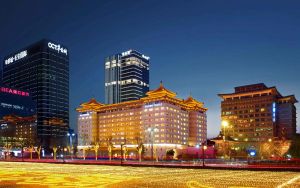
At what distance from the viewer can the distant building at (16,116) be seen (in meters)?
146

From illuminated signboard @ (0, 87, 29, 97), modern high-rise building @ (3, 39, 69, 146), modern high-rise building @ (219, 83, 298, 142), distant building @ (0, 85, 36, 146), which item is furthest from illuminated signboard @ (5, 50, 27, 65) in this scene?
modern high-rise building @ (219, 83, 298, 142)

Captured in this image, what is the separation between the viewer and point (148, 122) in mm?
121750

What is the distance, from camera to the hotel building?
118000 millimetres

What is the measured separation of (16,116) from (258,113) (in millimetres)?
95965

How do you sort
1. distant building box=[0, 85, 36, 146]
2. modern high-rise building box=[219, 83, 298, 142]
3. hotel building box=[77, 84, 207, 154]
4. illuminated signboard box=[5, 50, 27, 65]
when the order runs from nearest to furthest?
hotel building box=[77, 84, 207, 154] < modern high-rise building box=[219, 83, 298, 142] < distant building box=[0, 85, 36, 146] < illuminated signboard box=[5, 50, 27, 65]

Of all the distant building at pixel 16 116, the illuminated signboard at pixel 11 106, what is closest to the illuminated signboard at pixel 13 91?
the distant building at pixel 16 116

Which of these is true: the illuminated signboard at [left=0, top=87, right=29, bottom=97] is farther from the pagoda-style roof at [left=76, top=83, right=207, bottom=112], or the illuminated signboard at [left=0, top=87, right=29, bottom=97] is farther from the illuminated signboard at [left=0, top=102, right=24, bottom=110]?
the pagoda-style roof at [left=76, top=83, right=207, bottom=112]

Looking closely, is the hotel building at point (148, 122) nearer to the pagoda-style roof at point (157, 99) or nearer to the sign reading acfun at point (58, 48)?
the pagoda-style roof at point (157, 99)

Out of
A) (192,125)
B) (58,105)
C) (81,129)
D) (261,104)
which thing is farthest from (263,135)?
(58,105)

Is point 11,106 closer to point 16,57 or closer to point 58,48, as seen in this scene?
point 58,48

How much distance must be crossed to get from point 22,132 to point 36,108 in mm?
16626

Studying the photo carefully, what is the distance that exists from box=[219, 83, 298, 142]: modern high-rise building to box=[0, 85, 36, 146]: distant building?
3039 inches

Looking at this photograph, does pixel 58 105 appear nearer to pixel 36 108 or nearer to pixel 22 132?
pixel 36 108

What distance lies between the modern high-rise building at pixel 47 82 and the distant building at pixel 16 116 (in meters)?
9.24
